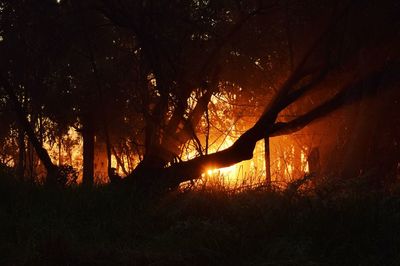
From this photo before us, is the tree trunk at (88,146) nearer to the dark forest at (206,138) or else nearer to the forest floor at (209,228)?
the dark forest at (206,138)

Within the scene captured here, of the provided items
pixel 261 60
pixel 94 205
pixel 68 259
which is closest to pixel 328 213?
pixel 68 259

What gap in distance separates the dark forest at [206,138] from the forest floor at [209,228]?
0.07ft

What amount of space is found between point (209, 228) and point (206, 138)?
4771mm

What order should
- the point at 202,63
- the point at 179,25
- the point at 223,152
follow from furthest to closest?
the point at 202,63
the point at 223,152
the point at 179,25

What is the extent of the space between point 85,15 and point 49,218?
587 cm

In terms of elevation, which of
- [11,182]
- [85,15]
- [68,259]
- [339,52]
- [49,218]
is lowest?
[68,259]

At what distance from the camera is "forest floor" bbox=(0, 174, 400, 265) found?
6121 mm

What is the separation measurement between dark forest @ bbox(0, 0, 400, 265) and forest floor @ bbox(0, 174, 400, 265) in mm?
21

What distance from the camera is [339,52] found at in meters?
11.6

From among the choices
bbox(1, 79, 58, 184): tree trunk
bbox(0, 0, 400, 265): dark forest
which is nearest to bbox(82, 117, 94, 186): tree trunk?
bbox(0, 0, 400, 265): dark forest

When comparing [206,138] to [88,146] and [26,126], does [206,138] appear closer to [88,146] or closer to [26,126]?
[26,126]

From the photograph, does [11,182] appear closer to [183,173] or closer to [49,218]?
[49,218]

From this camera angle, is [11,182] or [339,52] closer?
[11,182]

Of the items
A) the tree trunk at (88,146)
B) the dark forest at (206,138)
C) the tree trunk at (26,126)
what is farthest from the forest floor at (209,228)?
the tree trunk at (88,146)
